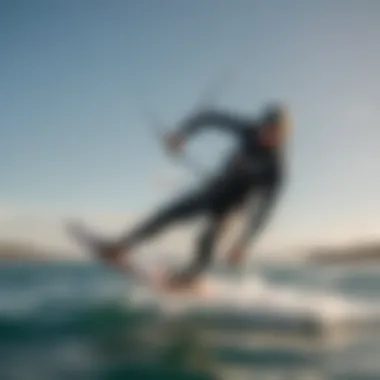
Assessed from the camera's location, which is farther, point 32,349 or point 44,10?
point 44,10

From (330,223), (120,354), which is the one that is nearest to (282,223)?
(330,223)

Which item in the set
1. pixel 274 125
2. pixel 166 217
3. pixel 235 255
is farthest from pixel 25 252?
pixel 274 125

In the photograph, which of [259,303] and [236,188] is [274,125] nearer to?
[236,188]

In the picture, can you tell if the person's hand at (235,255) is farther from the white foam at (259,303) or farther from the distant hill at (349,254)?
the distant hill at (349,254)

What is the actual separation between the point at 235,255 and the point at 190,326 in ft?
0.58

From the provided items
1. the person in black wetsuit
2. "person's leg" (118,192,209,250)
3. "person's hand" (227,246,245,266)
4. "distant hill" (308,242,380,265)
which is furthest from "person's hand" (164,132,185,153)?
"distant hill" (308,242,380,265)

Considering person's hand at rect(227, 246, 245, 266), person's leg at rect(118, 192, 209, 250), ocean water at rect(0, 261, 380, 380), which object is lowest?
ocean water at rect(0, 261, 380, 380)

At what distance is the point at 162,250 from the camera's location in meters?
1.54

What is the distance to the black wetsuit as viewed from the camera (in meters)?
1.55

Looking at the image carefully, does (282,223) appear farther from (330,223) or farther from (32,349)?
(32,349)

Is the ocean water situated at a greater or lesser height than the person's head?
lesser

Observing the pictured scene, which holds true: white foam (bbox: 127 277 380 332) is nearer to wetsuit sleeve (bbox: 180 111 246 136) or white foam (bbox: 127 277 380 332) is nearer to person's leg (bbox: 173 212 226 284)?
person's leg (bbox: 173 212 226 284)

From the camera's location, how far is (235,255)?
1548 mm

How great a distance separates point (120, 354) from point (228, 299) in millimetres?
252
